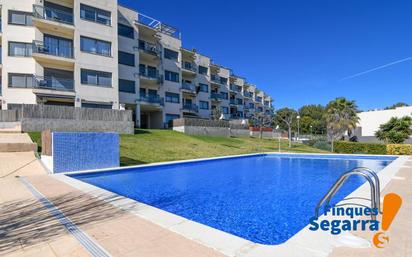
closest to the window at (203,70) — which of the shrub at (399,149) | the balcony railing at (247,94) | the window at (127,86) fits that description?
the window at (127,86)

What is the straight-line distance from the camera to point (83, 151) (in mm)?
12477

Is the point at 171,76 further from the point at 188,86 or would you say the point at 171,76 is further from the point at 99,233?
the point at 99,233

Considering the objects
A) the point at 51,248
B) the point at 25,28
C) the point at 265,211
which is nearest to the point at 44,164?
the point at 51,248

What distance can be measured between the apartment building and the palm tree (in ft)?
85.4

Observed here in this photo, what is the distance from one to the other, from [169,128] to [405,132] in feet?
110

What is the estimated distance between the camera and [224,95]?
51875 millimetres

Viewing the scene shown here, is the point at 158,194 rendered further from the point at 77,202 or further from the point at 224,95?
the point at 224,95

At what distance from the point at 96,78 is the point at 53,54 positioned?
4.52 m

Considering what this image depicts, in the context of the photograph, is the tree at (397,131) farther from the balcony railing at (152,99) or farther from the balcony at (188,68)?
the balcony railing at (152,99)

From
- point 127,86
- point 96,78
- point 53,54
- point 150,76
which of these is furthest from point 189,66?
point 53,54

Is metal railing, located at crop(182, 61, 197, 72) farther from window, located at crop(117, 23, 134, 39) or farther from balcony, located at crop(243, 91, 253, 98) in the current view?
balcony, located at crop(243, 91, 253, 98)

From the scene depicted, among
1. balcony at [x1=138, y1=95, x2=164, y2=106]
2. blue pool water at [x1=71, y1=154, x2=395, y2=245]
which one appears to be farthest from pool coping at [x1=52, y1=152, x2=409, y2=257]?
balcony at [x1=138, y1=95, x2=164, y2=106]

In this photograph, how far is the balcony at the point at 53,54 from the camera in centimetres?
2320

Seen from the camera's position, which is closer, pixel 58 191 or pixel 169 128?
pixel 58 191
